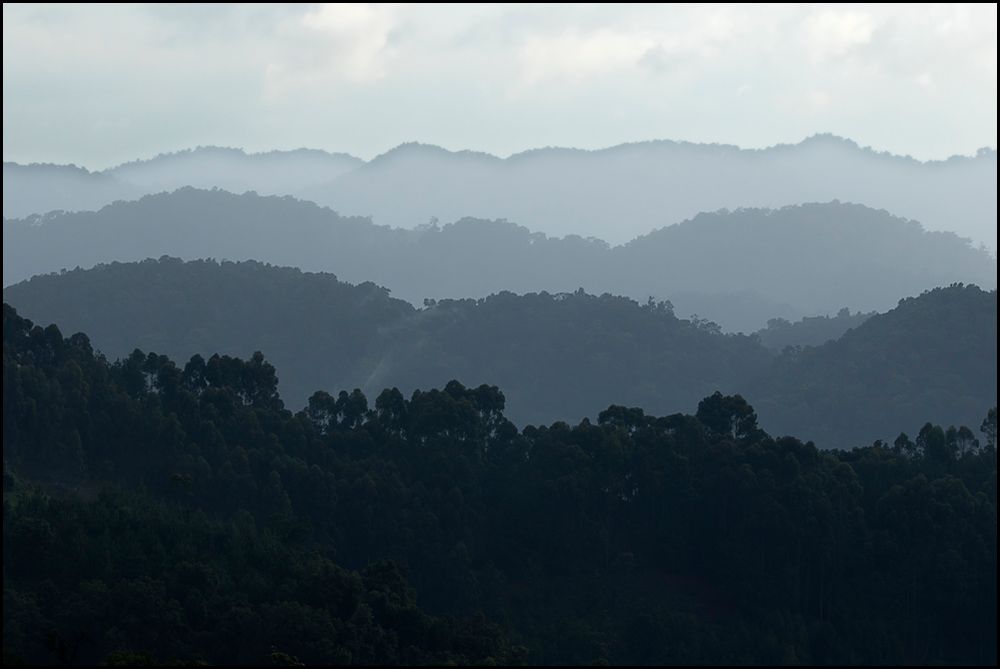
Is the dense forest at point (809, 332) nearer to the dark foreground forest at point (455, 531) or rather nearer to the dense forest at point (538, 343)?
the dense forest at point (538, 343)

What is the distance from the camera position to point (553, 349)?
12525 cm

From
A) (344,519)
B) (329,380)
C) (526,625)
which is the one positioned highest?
(329,380)

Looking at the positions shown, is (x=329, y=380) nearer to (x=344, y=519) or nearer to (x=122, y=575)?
(x=344, y=519)

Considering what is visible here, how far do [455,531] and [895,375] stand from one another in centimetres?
6275

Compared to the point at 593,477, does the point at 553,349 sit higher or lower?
higher

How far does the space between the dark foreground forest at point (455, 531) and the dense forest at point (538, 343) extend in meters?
51.6

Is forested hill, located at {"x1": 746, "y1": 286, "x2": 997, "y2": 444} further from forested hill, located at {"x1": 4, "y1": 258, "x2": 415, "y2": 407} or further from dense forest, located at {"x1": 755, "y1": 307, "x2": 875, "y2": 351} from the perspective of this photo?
forested hill, located at {"x1": 4, "y1": 258, "x2": 415, "y2": 407}

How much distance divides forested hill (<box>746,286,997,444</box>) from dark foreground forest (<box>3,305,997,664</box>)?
4735cm

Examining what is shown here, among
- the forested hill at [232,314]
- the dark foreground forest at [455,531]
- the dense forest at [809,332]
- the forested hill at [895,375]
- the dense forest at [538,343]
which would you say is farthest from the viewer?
the dense forest at [809,332]

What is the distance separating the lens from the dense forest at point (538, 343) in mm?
104500

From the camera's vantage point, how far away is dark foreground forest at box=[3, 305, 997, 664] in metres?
38.1

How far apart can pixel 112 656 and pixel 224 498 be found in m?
19.3

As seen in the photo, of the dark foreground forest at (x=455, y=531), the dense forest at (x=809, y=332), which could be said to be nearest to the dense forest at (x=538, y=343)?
the dense forest at (x=809, y=332)

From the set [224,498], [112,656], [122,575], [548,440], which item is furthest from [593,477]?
[112,656]
